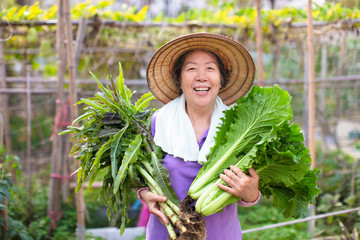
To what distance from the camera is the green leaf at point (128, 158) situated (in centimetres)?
192

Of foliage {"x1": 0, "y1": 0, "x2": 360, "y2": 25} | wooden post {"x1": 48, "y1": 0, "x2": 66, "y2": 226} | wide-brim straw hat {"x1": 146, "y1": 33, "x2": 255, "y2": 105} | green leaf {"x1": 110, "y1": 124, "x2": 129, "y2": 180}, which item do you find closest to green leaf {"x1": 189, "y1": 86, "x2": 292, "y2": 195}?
wide-brim straw hat {"x1": 146, "y1": 33, "x2": 255, "y2": 105}

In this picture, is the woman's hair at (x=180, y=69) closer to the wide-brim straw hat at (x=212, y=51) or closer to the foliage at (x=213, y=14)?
the wide-brim straw hat at (x=212, y=51)

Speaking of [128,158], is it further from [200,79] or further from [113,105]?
[200,79]

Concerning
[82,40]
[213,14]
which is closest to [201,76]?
[82,40]

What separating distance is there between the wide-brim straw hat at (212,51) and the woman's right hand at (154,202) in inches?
28.0

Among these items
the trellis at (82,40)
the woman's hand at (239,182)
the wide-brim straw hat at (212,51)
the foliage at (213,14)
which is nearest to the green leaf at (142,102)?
the wide-brim straw hat at (212,51)

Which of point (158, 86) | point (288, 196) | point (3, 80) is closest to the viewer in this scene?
point (288, 196)

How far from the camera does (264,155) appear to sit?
187 cm

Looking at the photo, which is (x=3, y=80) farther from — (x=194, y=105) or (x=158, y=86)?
(x=194, y=105)

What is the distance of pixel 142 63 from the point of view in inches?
266

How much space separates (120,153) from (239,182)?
2.29 feet

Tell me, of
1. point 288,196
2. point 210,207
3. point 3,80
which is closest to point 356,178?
point 288,196

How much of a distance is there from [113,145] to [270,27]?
446 centimetres

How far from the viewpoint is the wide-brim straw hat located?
2156 mm
